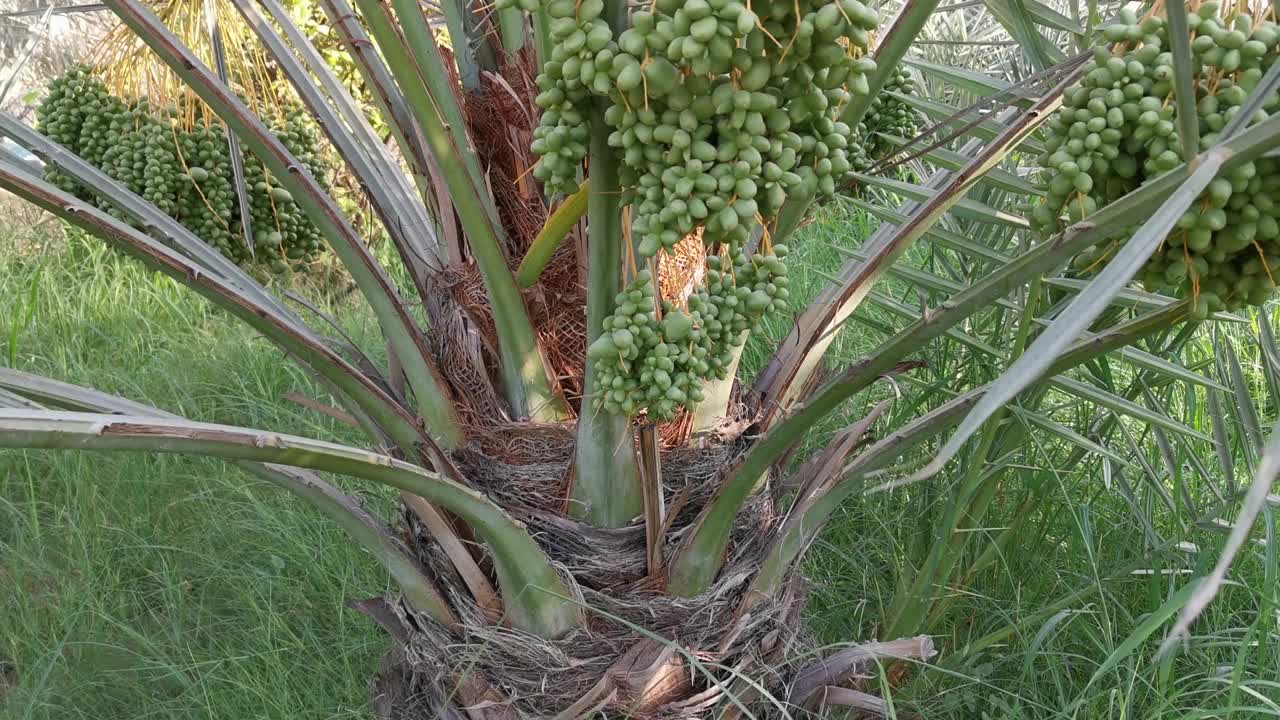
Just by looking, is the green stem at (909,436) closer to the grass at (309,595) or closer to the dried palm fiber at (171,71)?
the grass at (309,595)

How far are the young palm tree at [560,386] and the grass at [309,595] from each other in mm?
275

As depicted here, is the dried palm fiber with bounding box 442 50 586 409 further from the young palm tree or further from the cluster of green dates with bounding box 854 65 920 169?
the cluster of green dates with bounding box 854 65 920 169

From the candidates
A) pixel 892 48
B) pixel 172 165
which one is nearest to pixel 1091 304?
pixel 892 48

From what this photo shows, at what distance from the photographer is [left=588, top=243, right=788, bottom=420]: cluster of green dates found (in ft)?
3.40

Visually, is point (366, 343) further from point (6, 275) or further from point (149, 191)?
point (6, 275)

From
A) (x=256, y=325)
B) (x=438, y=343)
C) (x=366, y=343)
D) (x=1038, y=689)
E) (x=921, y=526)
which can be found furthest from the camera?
(x=366, y=343)

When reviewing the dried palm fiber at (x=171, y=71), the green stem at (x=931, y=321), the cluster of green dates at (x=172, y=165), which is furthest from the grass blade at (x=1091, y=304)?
the cluster of green dates at (x=172, y=165)

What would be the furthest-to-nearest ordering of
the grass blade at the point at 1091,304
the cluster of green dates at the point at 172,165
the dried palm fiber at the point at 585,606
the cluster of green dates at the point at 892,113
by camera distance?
the cluster of green dates at the point at 172,165 < the cluster of green dates at the point at 892,113 < the dried palm fiber at the point at 585,606 < the grass blade at the point at 1091,304

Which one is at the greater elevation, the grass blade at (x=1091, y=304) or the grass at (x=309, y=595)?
the grass blade at (x=1091, y=304)

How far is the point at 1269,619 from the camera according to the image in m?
1.62

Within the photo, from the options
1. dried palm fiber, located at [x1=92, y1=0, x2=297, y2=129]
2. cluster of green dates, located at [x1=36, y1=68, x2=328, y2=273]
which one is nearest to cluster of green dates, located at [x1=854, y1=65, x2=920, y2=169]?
dried palm fiber, located at [x1=92, y1=0, x2=297, y2=129]

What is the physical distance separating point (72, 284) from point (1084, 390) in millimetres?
3640

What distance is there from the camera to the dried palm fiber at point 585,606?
4.79 ft

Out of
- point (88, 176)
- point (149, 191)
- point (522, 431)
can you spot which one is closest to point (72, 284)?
point (149, 191)
